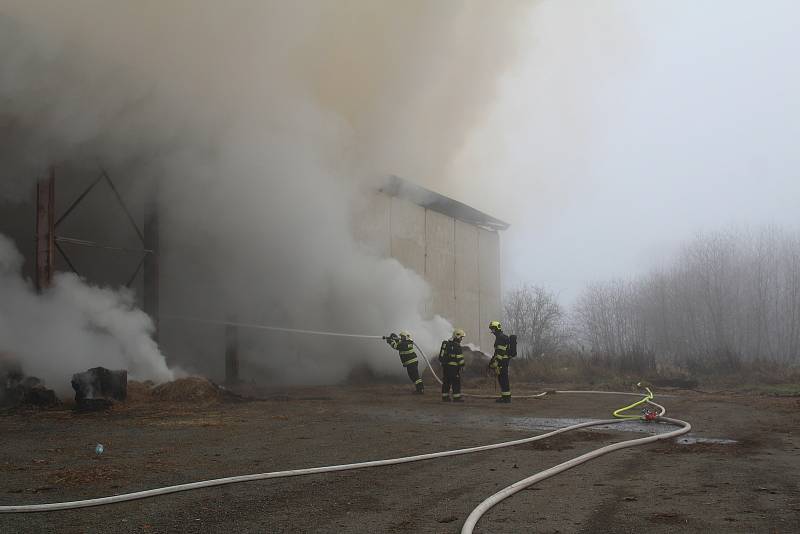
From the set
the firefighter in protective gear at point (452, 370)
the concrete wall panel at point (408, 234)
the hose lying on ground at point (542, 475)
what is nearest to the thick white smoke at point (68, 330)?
the firefighter in protective gear at point (452, 370)

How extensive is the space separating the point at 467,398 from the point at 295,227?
6.55m

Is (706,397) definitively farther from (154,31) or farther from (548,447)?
(154,31)

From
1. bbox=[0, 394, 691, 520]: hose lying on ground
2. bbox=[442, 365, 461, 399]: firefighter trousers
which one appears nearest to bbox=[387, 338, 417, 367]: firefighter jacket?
bbox=[442, 365, 461, 399]: firefighter trousers

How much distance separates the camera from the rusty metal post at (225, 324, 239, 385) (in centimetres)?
1708

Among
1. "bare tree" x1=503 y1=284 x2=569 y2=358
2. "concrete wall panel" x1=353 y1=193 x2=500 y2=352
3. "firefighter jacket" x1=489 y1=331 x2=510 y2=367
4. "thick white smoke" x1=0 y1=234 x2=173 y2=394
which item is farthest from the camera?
"bare tree" x1=503 y1=284 x2=569 y2=358

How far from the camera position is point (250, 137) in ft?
51.5

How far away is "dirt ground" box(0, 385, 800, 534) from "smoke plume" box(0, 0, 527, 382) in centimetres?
510


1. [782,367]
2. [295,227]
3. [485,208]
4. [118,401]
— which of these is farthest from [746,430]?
[485,208]

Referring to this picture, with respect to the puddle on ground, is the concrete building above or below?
above

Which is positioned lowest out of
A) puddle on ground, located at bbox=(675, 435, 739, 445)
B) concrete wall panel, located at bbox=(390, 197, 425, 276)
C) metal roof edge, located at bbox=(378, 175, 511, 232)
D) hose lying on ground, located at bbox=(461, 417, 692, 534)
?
puddle on ground, located at bbox=(675, 435, 739, 445)

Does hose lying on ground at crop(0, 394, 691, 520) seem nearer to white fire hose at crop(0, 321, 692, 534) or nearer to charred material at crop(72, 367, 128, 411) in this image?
white fire hose at crop(0, 321, 692, 534)

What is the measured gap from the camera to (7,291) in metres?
11.8

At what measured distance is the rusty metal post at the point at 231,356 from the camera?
17078 mm

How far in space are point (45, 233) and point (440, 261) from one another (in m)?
14.0
